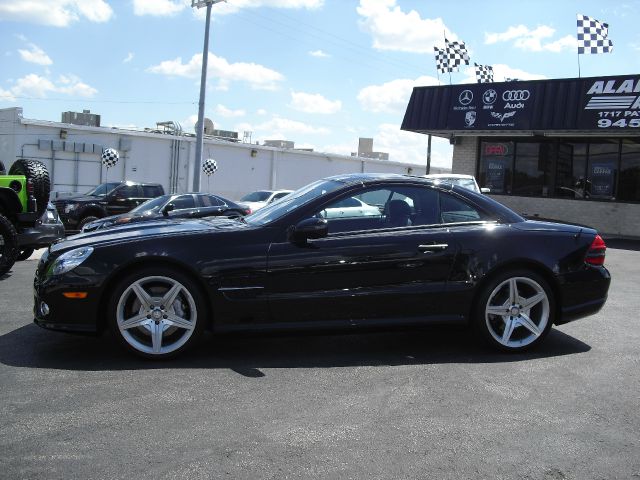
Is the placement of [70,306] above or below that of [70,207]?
below

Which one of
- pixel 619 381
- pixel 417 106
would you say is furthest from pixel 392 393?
pixel 417 106

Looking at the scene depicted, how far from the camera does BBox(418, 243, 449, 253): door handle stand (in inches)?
193

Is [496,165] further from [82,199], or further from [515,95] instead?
[82,199]

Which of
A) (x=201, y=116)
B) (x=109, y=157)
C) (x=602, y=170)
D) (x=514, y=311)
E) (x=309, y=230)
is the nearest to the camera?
(x=309, y=230)

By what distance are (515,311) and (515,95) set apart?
15.4 m

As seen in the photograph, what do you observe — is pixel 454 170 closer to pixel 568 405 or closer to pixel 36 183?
pixel 36 183

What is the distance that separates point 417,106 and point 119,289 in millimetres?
17938

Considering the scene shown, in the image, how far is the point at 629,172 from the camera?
18484 mm

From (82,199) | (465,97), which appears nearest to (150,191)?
(82,199)

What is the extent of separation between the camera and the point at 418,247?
4.89 meters

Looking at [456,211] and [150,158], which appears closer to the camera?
[456,211]

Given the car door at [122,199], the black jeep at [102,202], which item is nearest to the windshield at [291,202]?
the black jeep at [102,202]

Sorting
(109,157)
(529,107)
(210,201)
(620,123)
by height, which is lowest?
(210,201)

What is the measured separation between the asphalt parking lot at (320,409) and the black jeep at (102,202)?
1130 cm
